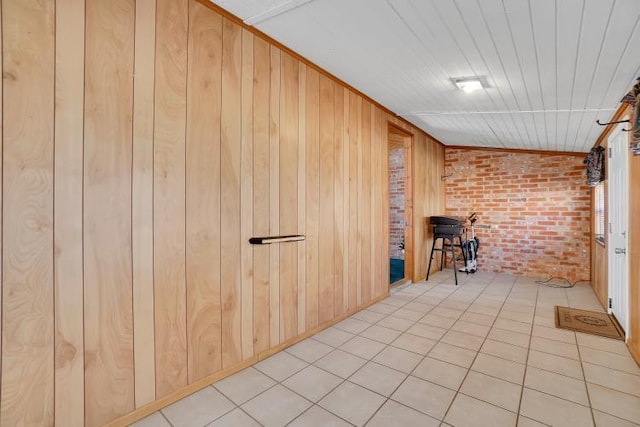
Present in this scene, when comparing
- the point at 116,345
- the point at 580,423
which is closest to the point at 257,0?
the point at 116,345

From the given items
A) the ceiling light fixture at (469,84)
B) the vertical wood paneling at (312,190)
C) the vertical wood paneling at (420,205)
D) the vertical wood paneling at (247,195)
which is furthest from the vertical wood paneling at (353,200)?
the vertical wood paneling at (420,205)

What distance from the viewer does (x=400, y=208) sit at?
688cm

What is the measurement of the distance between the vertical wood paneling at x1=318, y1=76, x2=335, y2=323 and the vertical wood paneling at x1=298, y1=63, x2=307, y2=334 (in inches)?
9.0

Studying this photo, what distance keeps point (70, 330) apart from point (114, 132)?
39.2 inches

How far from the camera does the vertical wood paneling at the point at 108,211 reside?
1.53 metres

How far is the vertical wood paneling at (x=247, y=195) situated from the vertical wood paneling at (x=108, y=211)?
749mm

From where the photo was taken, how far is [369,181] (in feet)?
12.4

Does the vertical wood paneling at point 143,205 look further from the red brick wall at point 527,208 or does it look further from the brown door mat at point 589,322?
the red brick wall at point 527,208

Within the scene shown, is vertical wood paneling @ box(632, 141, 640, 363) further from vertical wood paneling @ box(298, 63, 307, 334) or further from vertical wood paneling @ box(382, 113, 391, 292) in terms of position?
vertical wood paneling @ box(298, 63, 307, 334)

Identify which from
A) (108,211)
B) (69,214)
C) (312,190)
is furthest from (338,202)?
(69,214)

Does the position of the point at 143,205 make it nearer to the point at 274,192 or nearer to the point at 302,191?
the point at 274,192

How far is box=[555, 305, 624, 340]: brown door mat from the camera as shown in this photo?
293cm

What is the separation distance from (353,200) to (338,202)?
0.30 meters

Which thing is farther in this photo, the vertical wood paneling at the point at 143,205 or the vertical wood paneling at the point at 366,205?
the vertical wood paneling at the point at 366,205
